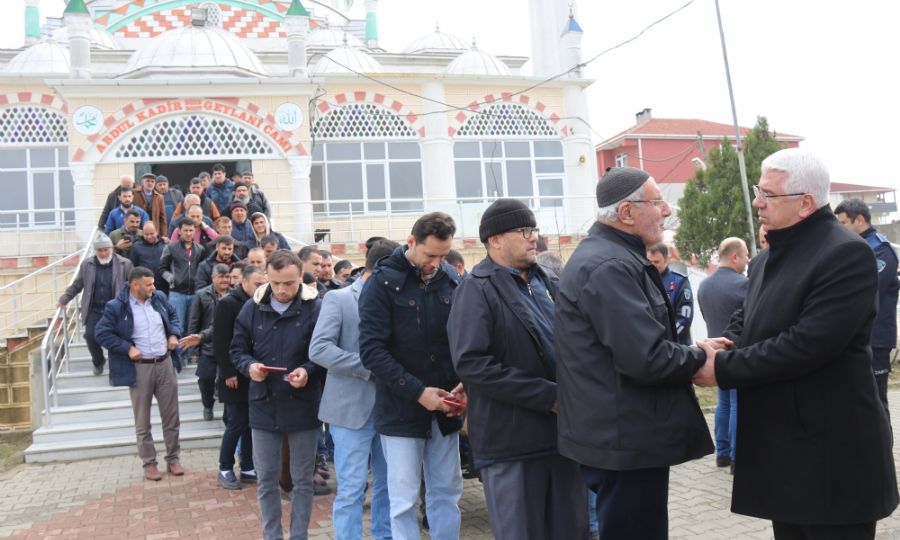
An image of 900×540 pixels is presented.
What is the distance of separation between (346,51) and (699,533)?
17769 mm

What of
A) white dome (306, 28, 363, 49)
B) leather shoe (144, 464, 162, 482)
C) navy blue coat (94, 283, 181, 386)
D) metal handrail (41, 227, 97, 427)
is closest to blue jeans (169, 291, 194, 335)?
metal handrail (41, 227, 97, 427)

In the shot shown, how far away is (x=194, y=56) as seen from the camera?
15977mm

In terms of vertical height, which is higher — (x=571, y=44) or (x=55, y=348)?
(x=571, y=44)

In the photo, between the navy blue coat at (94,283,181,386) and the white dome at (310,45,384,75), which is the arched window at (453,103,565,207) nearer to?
the white dome at (310,45,384,75)

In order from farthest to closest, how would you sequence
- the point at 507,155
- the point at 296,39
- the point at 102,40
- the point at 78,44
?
the point at 102,40 < the point at 507,155 < the point at 296,39 < the point at 78,44

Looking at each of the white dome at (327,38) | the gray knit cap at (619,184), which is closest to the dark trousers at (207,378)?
the gray knit cap at (619,184)

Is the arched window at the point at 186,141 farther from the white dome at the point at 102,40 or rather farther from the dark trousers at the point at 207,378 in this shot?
the dark trousers at the point at 207,378

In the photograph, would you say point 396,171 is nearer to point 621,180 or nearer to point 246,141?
point 246,141

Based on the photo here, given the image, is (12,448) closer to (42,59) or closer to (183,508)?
(183,508)

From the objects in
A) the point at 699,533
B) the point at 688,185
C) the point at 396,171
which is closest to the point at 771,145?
the point at 688,185

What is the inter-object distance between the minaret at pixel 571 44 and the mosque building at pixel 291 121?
0.16ft

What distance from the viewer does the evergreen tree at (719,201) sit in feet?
76.0

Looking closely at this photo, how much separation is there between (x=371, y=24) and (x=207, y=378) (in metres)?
20.9

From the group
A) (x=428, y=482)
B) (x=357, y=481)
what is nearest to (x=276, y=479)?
(x=357, y=481)
